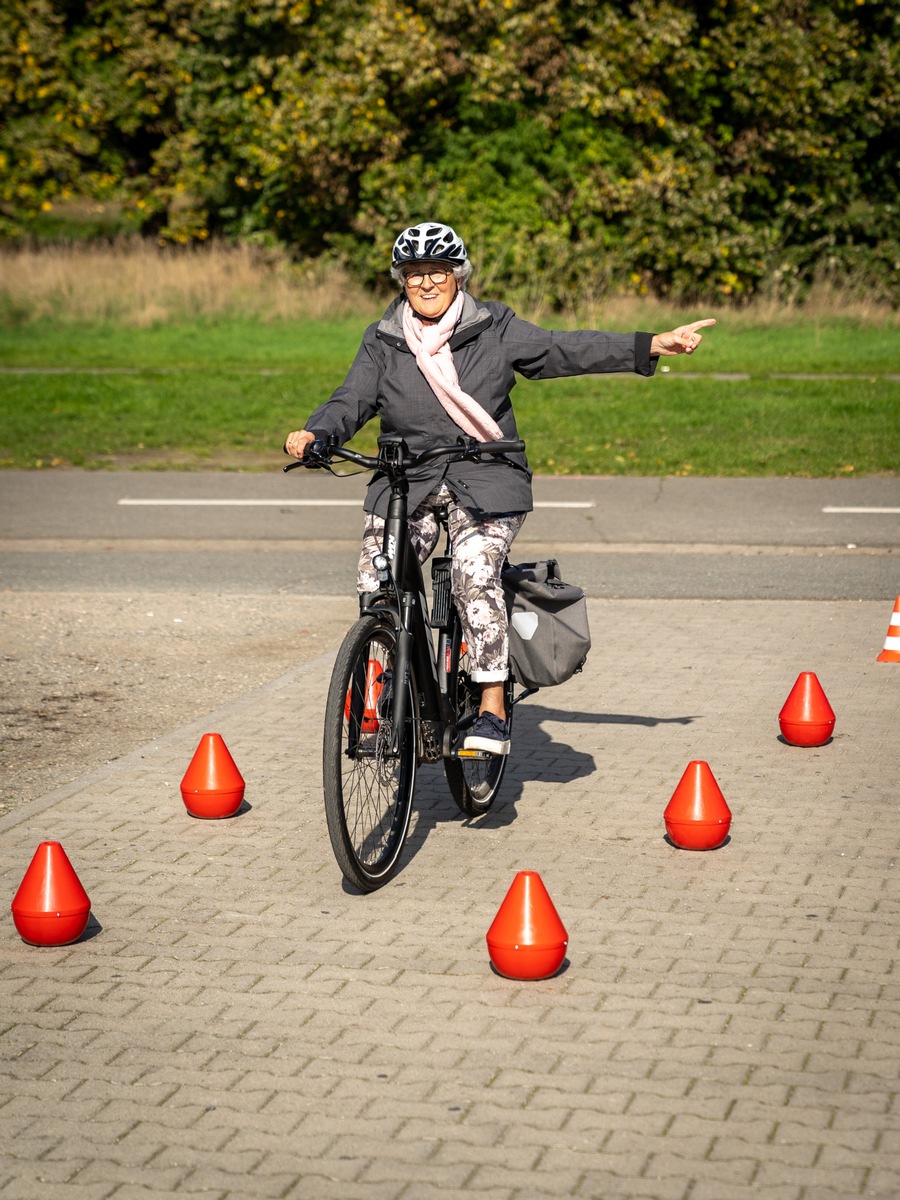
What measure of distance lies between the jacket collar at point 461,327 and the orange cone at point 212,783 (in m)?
1.55

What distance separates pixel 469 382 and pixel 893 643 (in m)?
3.55

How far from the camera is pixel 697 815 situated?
5363mm

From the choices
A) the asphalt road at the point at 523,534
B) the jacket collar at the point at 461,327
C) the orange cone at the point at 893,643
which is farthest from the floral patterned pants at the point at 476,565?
the asphalt road at the point at 523,534

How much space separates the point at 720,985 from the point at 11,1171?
6.18 ft

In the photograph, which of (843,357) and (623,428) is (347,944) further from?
(843,357)

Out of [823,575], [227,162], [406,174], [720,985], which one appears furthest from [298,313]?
[720,985]

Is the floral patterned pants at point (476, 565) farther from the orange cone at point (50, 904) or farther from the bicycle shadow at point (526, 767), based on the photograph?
the orange cone at point (50, 904)

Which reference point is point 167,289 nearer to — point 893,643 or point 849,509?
point 849,509

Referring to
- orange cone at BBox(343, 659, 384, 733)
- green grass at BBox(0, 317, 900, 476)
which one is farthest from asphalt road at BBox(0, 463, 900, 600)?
orange cone at BBox(343, 659, 384, 733)

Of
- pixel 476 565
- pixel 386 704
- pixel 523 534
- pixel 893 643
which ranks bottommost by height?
pixel 523 534

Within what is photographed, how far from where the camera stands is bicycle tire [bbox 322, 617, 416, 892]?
4.79m

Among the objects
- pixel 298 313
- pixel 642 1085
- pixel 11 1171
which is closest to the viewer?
pixel 11 1171

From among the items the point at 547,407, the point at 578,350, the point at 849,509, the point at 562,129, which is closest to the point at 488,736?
the point at 578,350

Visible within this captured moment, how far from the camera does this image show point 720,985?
431 centimetres
